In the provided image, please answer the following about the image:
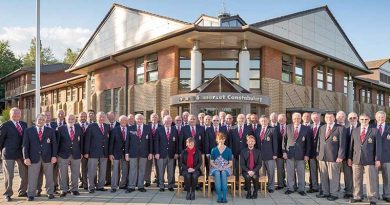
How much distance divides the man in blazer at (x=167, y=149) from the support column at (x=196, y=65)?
861cm

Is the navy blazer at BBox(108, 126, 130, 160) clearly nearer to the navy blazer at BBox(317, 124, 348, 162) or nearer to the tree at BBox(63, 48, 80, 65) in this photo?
the navy blazer at BBox(317, 124, 348, 162)

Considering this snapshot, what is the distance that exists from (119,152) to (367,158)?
6.23 m

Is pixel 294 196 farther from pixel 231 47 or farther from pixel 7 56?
pixel 7 56

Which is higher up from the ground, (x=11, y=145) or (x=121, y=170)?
(x=11, y=145)

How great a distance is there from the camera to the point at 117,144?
35.1ft

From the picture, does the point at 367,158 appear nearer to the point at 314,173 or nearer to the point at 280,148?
the point at 314,173

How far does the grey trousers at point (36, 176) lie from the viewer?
9328 millimetres

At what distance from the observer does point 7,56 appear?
66.1 m

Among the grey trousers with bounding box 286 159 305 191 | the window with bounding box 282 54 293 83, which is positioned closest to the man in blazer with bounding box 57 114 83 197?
the grey trousers with bounding box 286 159 305 191

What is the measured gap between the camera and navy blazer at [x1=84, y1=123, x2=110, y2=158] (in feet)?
34.1

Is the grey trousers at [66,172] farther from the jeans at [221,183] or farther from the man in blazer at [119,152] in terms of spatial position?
the jeans at [221,183]

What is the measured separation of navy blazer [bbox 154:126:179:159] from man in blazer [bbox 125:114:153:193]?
0.69 feet

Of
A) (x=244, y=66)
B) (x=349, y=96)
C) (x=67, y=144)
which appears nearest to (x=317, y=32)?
(x=349, y=96)

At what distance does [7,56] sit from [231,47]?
2226 inches
